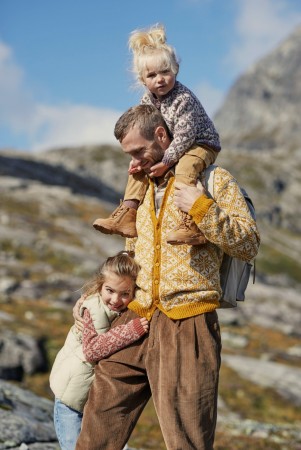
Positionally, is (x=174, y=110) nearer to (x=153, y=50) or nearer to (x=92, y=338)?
(x=153, y=50)

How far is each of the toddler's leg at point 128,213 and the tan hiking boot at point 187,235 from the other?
102 centimetres

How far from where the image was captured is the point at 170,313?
639 cm

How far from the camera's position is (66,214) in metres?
63.0

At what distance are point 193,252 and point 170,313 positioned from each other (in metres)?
0.70

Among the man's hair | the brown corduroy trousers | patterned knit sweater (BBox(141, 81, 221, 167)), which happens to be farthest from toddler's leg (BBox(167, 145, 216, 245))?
the brown corduroy trousers

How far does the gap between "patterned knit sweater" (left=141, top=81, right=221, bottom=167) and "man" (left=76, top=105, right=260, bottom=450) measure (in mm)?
164

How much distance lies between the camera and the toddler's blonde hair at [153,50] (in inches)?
257

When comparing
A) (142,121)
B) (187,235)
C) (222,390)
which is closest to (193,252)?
(187,235)

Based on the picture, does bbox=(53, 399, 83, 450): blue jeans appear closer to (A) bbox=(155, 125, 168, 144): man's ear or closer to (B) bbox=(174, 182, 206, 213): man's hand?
(B) bbox=(174, 182, 206, 213): man's hand

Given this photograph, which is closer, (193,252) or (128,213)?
(193,252)

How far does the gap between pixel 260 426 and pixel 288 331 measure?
74.6 ft

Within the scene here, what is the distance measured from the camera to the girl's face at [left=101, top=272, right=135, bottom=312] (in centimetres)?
683

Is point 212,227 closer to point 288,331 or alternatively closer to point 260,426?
point 260,426

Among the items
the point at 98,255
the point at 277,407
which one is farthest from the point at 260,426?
the point at 98,255
